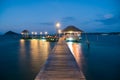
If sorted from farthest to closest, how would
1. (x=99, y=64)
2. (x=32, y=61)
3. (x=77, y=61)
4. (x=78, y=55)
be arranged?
(x=78, y=55), (x=32, y=61), (x=77, y=61), (x=99, y=64)

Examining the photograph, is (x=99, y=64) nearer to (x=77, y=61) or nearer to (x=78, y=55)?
(x=77, y=61)

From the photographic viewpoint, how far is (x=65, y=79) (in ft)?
19.9

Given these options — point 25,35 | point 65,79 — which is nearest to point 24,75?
point 65,79

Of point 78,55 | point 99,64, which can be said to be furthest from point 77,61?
point 78,55

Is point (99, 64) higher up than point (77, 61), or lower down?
lower down

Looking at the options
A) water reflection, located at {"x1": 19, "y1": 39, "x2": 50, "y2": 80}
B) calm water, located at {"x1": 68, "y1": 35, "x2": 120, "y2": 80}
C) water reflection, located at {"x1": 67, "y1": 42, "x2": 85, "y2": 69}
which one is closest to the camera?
calm water, located at {"x1": 68, "y1": 35, "x2": 120, "y2": 80}

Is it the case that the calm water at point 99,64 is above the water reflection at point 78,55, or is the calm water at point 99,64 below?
below

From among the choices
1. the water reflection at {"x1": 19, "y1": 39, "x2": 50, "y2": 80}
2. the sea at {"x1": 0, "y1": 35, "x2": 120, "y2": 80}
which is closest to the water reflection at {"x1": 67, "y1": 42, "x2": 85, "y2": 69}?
the sea at {"x1": 0, "y1": 35, "x2": 120, "y2": 80}

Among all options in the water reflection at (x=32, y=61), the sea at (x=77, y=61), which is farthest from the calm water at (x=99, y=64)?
the water reflection at (x=32, y=61)

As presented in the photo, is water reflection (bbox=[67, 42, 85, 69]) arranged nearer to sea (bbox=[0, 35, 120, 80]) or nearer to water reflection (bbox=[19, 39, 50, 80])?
sea (bbox=[0, 35, 120, 80])

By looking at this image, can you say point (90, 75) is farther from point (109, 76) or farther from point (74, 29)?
point (74, 29)

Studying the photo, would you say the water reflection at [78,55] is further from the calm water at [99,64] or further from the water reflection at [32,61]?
the water reflection at [32,61]

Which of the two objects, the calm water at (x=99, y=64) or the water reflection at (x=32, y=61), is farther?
the water reflection at (x=32, y=61)

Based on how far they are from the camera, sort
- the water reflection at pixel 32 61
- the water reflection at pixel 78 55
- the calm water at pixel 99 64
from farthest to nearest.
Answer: the water reflection at pixel 78 55 → the water reflection at pixel 32 61 → the calm water at pixel 99 64
